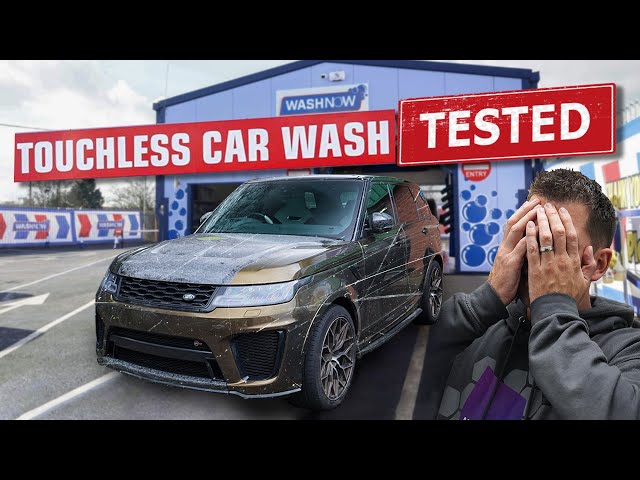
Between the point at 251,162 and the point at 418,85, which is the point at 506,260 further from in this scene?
the point at 418,85

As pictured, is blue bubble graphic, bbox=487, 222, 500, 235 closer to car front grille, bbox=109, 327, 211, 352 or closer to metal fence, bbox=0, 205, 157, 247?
car front grille, bbox=109, 327, 211, 352

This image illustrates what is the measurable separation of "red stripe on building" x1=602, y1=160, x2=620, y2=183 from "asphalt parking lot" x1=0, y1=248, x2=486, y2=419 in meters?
3.04

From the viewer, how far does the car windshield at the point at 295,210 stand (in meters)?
3.29

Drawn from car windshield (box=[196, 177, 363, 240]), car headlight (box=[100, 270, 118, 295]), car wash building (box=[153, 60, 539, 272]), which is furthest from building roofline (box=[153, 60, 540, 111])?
car headlight (box=[100, 270, 118, 295])

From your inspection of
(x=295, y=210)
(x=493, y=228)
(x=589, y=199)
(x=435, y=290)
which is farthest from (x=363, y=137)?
(x=589, y=199)

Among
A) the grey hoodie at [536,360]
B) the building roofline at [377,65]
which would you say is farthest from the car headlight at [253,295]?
the building roofline at [377,65]

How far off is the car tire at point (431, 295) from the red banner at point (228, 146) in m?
3.43

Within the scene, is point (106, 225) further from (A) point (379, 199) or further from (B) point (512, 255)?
(B) point (512, 255)

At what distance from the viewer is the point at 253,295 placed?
2.37 m

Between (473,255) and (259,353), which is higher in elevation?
(473,255)

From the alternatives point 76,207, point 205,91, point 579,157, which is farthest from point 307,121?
point 76,207

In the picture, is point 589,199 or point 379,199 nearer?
point 589,199

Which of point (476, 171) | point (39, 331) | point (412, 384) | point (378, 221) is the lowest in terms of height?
point (412, 384)

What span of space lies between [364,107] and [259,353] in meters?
8.46
